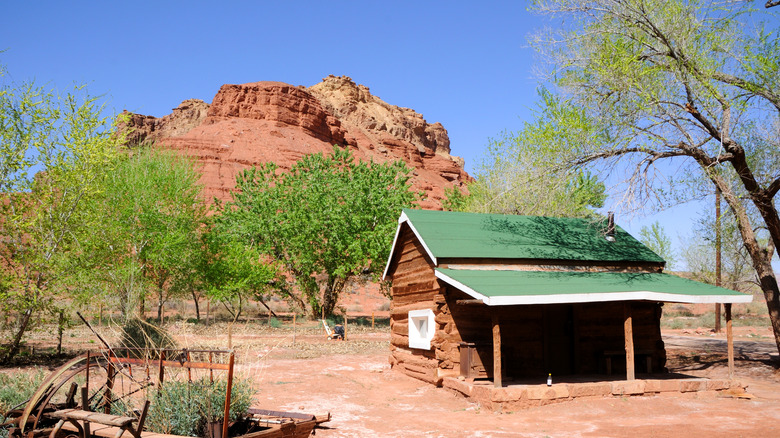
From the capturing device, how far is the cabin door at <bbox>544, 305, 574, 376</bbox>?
1384 cm

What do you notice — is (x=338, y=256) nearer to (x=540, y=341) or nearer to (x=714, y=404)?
(x=540, y=341)

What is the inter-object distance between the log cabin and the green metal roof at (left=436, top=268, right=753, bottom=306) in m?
0.03

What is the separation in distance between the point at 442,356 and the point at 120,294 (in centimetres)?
1734

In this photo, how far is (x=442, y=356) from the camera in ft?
42.4

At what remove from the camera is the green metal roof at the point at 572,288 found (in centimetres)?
1094

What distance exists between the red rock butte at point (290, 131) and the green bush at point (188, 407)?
2871 inches

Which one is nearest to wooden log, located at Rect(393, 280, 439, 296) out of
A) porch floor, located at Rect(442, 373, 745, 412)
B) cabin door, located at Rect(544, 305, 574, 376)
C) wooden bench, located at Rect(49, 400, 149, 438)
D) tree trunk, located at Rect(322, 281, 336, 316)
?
porch floor, located at Rect(442, 373, 745, 412)

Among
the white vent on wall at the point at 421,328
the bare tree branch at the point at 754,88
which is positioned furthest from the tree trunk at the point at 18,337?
the bare tree branch at the point at 754,88

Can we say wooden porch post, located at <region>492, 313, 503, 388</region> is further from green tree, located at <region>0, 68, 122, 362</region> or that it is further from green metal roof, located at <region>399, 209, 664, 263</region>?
green tree, located at <region>0, 68, 122, 362</region>

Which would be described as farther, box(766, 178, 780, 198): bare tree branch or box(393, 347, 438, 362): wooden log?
box(766, 178, 780, 198): bare tree branch

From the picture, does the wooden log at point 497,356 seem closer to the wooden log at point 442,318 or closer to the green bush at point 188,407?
the wooden log at point 442,318

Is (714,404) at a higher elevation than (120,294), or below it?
below

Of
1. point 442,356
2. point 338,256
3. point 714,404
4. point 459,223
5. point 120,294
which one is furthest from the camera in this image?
point 338,256

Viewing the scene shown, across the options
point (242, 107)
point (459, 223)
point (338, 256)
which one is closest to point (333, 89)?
point (242, 107)
